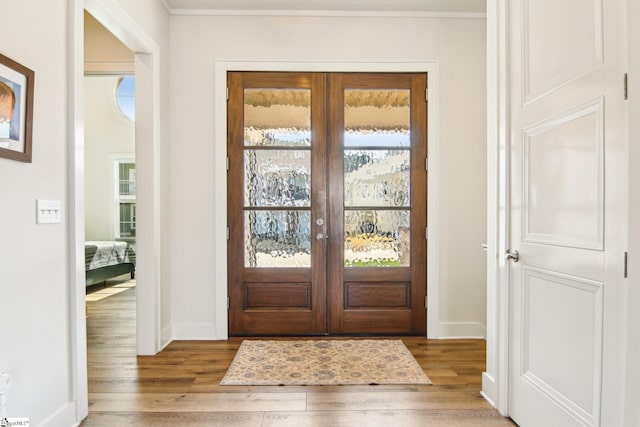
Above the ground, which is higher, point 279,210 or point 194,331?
point 279,210

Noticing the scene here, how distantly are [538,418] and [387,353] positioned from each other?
1.29 m

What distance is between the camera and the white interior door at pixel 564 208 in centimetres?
143

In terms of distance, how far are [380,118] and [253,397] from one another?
251 cm

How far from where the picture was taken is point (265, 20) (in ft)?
11.1

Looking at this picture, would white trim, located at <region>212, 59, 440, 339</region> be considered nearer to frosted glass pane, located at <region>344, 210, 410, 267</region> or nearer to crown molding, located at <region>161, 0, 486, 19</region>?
frosted glass pane, located at <region>344, 210, 410, 267</region>

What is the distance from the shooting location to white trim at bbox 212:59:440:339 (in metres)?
3.38

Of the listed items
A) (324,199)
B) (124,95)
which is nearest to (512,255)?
(324,199)

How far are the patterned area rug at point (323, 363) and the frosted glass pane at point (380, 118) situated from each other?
5.90ft

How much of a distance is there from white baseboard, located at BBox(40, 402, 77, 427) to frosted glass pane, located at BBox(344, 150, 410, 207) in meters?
2.43

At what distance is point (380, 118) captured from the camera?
3461mm

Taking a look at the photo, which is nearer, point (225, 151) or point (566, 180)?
point (566, 180)

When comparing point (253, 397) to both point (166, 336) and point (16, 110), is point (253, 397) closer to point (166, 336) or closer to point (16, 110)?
point (166, 336)

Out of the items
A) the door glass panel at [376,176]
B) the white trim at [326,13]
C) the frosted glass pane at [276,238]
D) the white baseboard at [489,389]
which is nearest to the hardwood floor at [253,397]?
the white baseboard at [489,389]

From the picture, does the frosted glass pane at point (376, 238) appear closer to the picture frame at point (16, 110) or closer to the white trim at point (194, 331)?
the white trim at point (194, 331)
